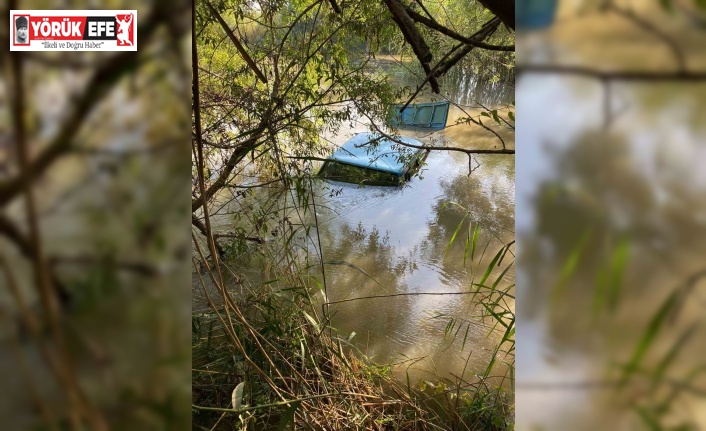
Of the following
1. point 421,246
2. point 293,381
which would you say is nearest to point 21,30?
point 293,381

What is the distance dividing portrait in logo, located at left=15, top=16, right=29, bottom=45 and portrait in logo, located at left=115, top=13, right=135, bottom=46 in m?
0.06

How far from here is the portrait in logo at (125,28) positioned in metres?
0.38

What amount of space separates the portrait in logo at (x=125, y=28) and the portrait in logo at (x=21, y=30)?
0.06 metres

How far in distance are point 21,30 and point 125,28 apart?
2.9 inches

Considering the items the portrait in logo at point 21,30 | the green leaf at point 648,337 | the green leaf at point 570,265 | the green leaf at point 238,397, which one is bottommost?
the green leaf at point 238,397

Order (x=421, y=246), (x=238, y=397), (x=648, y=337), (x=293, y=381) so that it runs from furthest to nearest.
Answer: (x=421, y=246), (x=293, y=381), (x=238, y=397), (x=648, y=337)

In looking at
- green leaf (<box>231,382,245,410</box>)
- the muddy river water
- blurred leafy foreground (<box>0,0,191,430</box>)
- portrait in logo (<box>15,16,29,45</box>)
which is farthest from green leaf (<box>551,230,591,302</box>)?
the muddy river water

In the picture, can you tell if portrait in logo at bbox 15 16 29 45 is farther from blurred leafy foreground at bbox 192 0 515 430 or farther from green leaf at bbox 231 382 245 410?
green leaf at bbox 231 382 245 410

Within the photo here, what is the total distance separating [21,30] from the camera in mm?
375

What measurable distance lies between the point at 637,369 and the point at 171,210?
35 centimetres

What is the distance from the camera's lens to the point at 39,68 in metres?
0.38

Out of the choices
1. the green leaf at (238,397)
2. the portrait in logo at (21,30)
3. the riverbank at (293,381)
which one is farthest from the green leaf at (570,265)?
the riverbank at (293,381)

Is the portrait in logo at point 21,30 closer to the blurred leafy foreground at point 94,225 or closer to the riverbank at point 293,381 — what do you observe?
the blurred leafy foreground at point 94,225

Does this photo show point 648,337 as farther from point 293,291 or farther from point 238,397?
point 293,291
